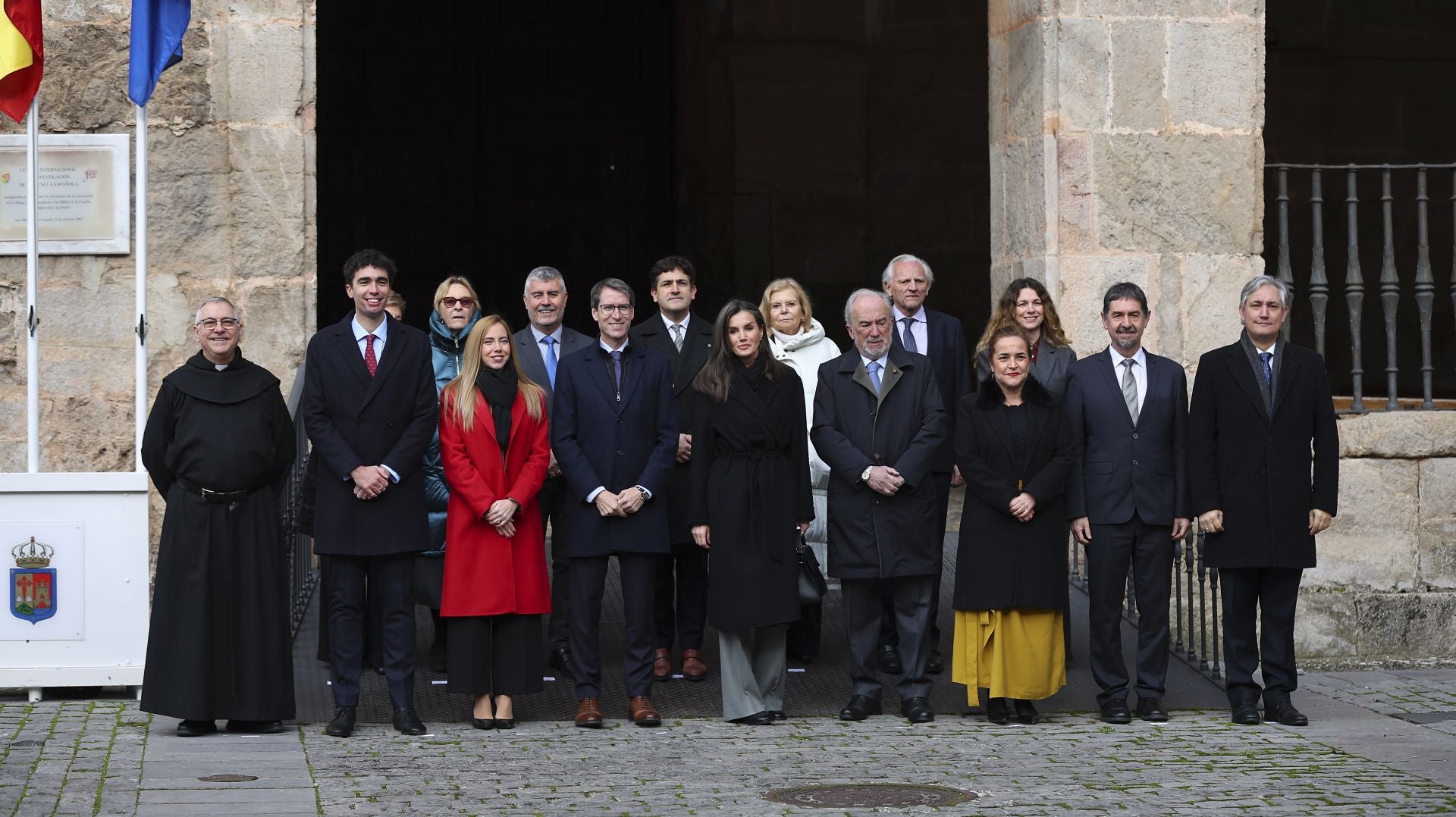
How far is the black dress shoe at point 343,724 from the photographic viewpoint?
778 centimetres

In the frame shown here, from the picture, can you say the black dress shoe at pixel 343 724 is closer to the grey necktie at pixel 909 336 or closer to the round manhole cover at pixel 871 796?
the round manhole cover at pixel 871 796

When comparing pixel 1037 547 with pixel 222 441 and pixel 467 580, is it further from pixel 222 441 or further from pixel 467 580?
pixel 222 441

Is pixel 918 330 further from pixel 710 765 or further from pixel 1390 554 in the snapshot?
pixel 1390 554

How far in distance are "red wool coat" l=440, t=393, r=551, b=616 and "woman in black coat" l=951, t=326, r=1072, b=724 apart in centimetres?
166

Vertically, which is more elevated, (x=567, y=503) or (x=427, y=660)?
(x=567, y=503)

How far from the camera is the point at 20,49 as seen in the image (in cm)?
845

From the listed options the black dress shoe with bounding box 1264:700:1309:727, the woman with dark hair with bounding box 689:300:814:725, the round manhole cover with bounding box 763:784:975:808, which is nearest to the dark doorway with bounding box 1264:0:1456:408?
the black dress shoe with bounding box 1264:700:1309:727

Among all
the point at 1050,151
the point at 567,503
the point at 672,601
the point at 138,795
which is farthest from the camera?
the point at 1050,151

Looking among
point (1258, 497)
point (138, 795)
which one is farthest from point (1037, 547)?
point (138, 795)

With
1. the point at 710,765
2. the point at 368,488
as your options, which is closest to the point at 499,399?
the point at 368,488

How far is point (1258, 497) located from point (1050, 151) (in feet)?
8.21

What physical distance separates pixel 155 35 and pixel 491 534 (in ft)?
8.40

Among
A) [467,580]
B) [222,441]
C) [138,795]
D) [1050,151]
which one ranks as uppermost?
[1050,151]

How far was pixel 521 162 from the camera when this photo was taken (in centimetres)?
1590
